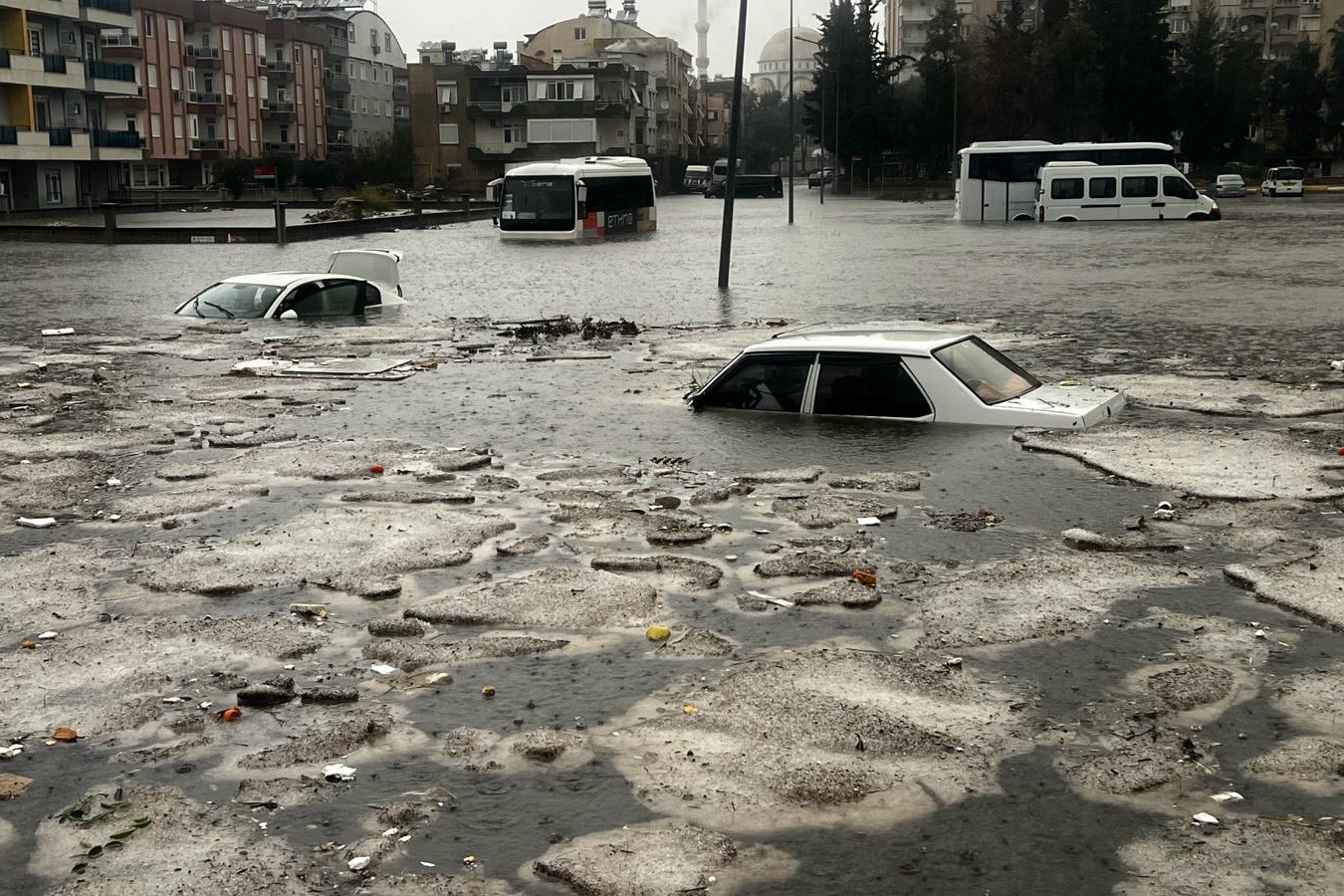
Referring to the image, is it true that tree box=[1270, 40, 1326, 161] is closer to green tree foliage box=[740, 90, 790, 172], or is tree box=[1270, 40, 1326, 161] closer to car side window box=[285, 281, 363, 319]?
green tree foliage box=[740, 90, 790, 172]

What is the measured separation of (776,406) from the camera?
1387 centimetres

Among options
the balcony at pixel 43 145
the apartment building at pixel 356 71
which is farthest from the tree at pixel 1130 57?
the balcony at pixel 43 145

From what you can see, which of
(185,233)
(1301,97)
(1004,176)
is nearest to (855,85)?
(1301,97)

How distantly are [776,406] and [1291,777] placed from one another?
8313mm

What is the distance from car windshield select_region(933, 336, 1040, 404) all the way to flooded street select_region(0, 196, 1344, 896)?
2.43 ft

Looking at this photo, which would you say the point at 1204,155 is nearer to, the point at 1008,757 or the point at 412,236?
the point at 412,236

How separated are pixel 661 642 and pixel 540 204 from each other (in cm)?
4480

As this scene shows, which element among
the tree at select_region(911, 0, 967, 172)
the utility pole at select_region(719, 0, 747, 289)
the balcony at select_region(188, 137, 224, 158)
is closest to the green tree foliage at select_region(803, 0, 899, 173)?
the tree at select_region(911, 0, 967, 172)

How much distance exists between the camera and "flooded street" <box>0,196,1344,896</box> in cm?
536

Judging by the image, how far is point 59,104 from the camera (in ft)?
222

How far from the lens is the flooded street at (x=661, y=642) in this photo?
5363mm

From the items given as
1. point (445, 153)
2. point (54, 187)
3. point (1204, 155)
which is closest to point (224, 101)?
point (445, 153)

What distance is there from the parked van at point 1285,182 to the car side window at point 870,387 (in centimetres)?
6885

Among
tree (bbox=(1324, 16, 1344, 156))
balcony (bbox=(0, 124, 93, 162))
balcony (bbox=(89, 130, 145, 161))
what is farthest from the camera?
tree (bbox=(1324, 16, 1344, 156))
